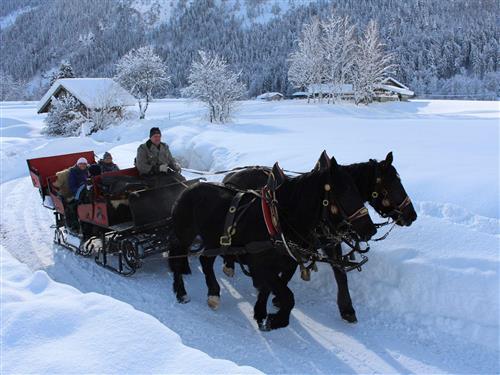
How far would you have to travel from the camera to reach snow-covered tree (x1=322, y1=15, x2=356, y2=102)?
50.4m

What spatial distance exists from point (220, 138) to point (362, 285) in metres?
12.1

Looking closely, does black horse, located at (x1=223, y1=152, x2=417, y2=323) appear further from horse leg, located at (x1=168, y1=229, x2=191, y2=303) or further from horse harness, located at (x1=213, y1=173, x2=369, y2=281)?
horse leg, located at (x1=168, y1=229, x2=191, y2=303)

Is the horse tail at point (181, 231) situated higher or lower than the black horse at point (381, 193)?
lower

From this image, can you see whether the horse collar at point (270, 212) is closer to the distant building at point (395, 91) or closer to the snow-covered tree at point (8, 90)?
the distant building at point (395, 91)

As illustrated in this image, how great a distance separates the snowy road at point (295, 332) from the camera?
186 inches

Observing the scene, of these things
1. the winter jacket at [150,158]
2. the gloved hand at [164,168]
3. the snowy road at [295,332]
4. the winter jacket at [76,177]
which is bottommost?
the snowy road at [295,332]

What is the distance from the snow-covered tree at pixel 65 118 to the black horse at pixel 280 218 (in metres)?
A: 33.4

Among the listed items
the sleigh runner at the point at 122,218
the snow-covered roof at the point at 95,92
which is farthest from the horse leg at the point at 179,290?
the snow-covered roof at the point at 95,92

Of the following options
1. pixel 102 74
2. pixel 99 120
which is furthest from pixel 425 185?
pixel 102 74

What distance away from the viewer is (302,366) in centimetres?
468

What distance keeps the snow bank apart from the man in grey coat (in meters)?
3.90

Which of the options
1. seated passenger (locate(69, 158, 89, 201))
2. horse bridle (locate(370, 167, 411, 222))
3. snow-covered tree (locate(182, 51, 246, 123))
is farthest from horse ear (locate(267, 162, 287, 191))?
snow-covered tree (locate(182, 51, 246, 123))

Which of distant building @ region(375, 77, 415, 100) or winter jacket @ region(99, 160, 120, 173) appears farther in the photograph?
distant building @ region(375, 77, 415, 100)

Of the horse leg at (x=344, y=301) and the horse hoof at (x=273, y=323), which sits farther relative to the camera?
the horse leg at (x=344, y=301)
